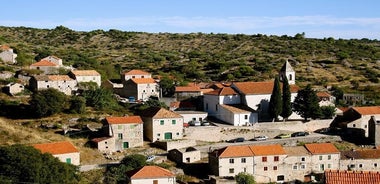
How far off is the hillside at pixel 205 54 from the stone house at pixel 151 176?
4006 cm

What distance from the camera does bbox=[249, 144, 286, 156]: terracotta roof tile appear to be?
49.0 meters

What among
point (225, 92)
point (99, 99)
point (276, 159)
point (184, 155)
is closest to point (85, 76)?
point (99, 99)

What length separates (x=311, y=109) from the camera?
6053 centimetres

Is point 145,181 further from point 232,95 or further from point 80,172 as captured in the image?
point 232,95

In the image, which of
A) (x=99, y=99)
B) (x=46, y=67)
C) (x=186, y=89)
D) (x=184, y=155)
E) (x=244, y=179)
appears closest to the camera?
(x=244, y=179)

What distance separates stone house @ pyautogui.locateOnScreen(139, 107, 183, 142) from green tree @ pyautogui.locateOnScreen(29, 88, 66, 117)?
954cm

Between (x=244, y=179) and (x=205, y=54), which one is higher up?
(x=205, y=54)

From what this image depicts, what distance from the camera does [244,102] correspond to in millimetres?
62656

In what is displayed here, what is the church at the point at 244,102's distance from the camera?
60.3 m

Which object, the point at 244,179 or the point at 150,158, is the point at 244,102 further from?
the point at 244,179

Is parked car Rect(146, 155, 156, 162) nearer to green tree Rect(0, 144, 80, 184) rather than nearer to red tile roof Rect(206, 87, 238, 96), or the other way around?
green tree Rect(0, 144, 80, 184)

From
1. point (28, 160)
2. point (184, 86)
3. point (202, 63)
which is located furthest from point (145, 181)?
point (202, 63)

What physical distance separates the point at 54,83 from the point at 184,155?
2305cm

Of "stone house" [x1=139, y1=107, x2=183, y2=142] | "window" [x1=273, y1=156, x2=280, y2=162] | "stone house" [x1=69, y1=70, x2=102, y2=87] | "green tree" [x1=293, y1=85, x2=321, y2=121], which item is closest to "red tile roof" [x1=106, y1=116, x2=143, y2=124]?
"stone house" [x1=139, y1=107, x2=183, y2=142]
